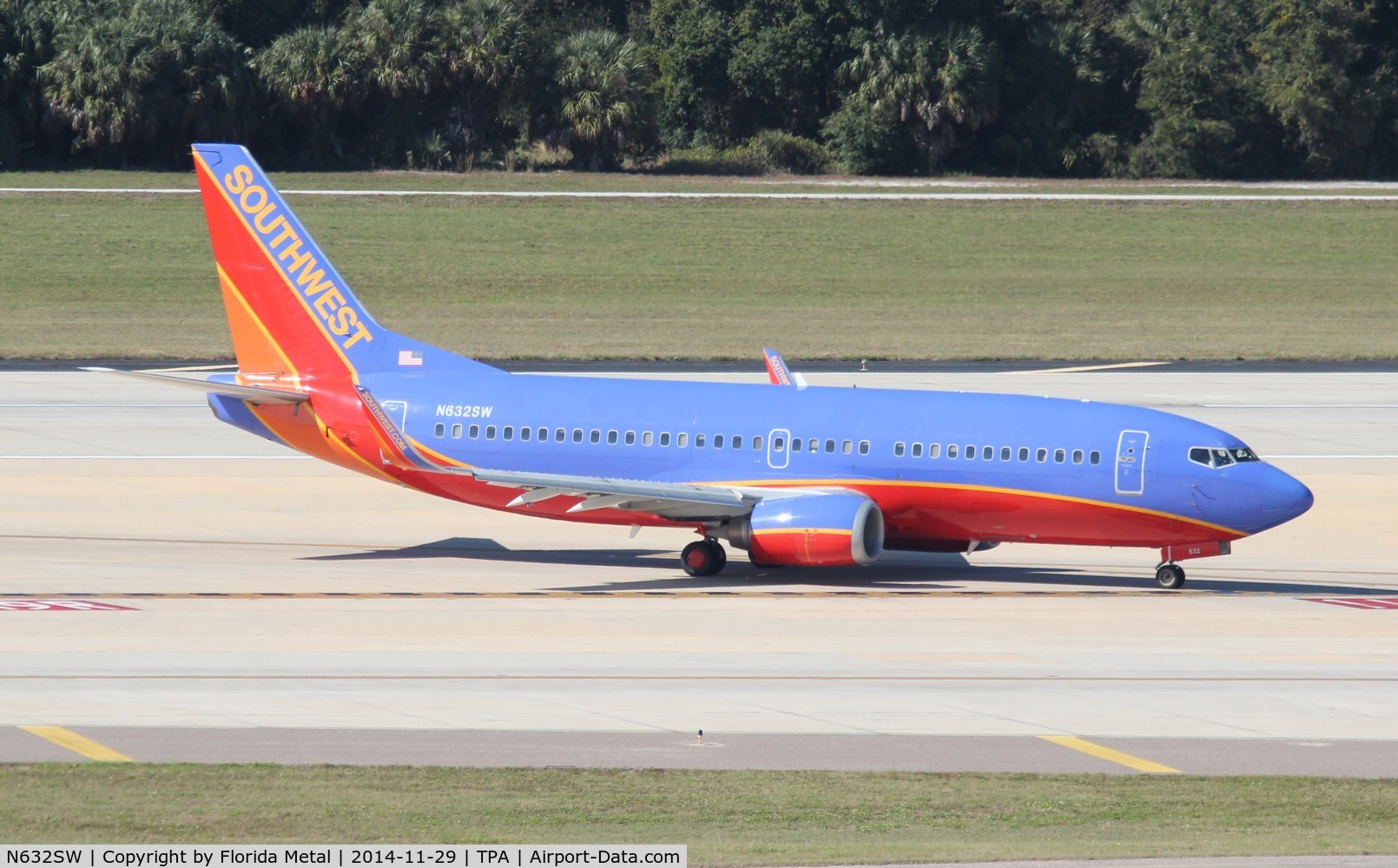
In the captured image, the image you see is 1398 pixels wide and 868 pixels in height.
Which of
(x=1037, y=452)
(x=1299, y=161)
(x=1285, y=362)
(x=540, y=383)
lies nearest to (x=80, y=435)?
(x=540, y=383)

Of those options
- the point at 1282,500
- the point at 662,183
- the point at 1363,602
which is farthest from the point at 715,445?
the point at 662,183

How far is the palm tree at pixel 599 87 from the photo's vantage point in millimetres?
120125

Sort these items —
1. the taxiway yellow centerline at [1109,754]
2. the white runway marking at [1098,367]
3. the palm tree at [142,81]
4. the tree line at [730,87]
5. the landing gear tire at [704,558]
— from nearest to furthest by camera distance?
1. the taxiway yellow centerline at [1109,754]
2. the landing gear tire at [704,558]
3. the white runway marking at [1098,367]
4. the palm tree at [142,81]
5. the tree line at [730,87]

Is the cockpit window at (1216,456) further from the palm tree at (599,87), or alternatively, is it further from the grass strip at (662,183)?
the palm tree at (599,87)

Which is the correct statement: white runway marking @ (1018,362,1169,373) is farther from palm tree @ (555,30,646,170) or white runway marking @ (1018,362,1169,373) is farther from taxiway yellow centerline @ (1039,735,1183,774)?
palm tree @ (555,30,646,170)

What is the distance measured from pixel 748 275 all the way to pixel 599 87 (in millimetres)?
27083

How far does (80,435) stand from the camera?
51.9 meters

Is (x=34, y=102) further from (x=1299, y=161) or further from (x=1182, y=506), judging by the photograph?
(x=1182, y=506)

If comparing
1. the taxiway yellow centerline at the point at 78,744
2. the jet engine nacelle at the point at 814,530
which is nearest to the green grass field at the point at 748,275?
the jet engine nacelle at the point at 814,530

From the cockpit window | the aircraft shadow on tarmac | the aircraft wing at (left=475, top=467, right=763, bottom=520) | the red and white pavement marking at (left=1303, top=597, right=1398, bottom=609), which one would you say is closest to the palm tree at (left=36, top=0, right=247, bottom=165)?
the aircraft shadow on tarmac

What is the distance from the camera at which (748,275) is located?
99062 millimetres

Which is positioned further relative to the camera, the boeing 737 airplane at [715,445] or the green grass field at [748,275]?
the green grass field at [748,275]

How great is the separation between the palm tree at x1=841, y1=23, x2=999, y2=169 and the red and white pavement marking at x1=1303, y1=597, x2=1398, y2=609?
294 feet

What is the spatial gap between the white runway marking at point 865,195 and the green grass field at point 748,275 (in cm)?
108
